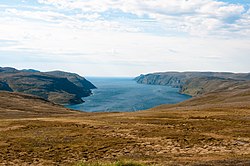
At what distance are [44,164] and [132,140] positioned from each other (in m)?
12.7

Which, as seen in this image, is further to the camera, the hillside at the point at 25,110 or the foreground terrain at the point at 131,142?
the hillside at the point at 25,110

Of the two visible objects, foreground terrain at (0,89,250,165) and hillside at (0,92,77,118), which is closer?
foreground terrain at (0,89,250,165)

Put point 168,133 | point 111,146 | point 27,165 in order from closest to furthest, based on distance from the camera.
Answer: point 27,165 → point 111,146 → point 168,133

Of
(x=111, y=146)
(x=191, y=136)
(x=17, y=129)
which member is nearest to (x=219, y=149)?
(x=191, y=136)

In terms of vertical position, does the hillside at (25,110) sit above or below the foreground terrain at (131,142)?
below

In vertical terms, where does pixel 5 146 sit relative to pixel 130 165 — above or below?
below

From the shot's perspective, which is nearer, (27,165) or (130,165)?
(130,165)

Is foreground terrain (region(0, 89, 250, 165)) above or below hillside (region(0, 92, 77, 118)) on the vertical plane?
above

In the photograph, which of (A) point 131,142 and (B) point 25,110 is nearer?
(A) point 131,142

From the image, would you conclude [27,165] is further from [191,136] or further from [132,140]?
[191,136]

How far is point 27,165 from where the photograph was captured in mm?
28219

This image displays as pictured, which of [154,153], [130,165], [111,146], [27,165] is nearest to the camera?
[130,165]

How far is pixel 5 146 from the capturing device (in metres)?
35.8

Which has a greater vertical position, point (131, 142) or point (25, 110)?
point (131, 142)
